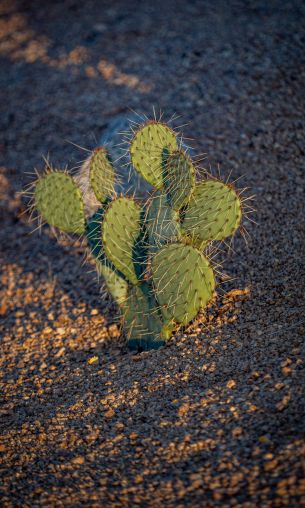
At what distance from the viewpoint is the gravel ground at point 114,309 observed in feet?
7.87

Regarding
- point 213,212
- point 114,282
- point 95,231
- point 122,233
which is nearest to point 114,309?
point 114,282

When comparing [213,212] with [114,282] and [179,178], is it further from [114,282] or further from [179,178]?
[114,282]

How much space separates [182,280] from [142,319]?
45cm

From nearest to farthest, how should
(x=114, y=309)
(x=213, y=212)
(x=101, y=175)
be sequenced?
(x=213, y=212), (x=101, y=175), (x=114, y=309)

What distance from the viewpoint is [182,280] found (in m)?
3.00

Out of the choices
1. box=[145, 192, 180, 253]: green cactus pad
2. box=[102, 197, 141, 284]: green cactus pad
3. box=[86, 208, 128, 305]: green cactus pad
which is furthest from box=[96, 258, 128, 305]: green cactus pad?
box=[145, 192, 180, 253]: green cactus pad

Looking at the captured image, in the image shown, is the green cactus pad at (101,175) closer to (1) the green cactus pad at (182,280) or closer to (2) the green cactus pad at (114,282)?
(2) the green cactus pad at (114,282)

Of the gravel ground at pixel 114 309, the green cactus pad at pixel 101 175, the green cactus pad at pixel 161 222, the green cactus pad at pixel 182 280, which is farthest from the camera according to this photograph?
the green cactus pad at pixel 101 175

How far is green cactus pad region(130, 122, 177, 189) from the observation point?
308 cm

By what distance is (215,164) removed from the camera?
4543mm

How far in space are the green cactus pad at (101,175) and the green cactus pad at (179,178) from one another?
1.20 ft

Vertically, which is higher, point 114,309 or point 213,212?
point 213,212

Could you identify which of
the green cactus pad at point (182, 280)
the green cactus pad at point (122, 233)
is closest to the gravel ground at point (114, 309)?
the green cactus pad at point (182, 280)

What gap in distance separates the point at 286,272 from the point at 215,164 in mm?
1342
